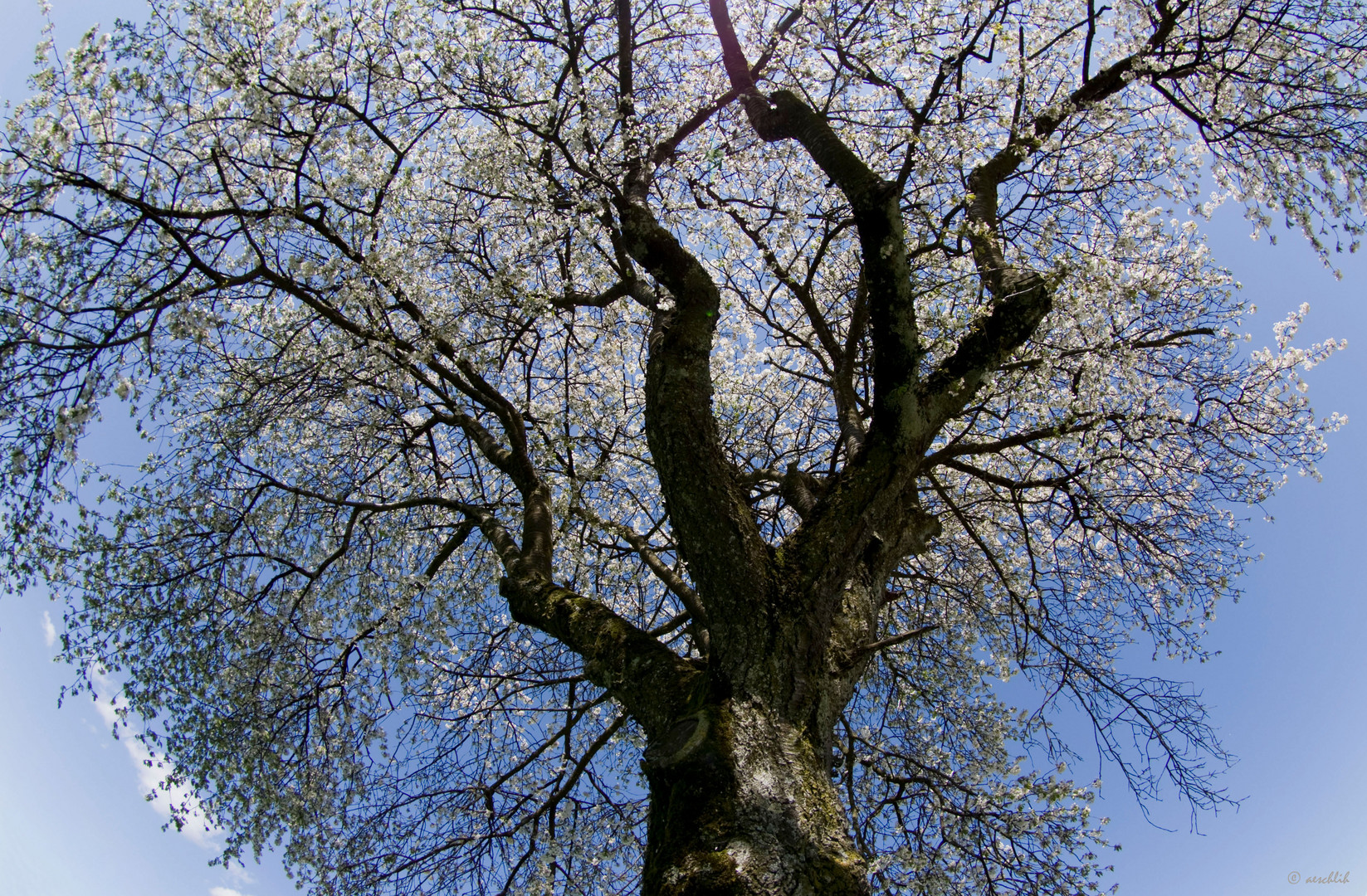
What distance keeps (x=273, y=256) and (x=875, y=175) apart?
467 cm

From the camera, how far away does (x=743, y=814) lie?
9.98 feet

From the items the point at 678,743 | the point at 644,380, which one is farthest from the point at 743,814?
the point at 644,380

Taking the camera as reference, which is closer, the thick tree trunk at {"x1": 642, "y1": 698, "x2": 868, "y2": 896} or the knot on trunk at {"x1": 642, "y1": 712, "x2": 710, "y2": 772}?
the thick tree trunk at {"x1": 642, "y1": 698, "x2": 868, "y2": 896}

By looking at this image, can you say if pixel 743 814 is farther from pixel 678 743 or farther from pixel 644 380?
pixel 644 380

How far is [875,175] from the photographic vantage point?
4344mm

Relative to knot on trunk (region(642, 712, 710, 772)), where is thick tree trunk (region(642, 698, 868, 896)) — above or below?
below

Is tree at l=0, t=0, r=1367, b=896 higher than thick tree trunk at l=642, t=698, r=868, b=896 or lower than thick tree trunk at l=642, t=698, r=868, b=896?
higher

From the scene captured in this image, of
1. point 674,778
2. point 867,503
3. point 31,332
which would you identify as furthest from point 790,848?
point 31,332

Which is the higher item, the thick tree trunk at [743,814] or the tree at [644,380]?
the tree at [644,380]

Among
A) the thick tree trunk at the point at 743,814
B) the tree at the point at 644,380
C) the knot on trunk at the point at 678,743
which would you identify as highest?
the tree at the point at 644,380

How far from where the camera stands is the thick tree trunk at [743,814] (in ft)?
9.33

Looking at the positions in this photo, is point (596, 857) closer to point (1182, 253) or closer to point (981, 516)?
point (981, 516)

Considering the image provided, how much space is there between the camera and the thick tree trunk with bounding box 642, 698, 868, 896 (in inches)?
112

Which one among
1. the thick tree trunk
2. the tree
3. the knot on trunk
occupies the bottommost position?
the thick tree trunk
